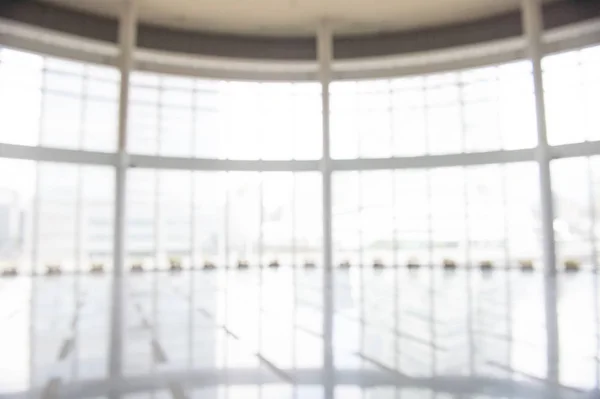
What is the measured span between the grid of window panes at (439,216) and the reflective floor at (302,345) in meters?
9.14

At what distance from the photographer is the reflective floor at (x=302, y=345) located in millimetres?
4598

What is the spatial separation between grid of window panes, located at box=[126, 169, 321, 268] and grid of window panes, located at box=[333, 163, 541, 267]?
1.80 meters

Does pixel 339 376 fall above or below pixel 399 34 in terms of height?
below

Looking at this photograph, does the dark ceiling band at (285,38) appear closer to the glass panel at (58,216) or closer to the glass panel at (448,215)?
the glass panel at (58,216)

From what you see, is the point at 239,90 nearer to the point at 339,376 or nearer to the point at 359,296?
the point at 359,296

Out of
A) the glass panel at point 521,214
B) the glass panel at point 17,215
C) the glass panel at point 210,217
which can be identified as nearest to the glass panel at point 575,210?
the glass panel at point 521,214

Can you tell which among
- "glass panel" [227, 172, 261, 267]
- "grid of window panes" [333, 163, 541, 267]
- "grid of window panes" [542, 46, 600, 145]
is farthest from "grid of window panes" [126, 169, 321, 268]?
"grid of window panes" [542, 46, 600, 145]

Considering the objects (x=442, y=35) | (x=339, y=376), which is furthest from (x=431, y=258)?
(x=339, y=376)

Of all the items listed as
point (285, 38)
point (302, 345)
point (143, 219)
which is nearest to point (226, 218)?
point (143, 219)

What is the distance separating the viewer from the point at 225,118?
75.2ft

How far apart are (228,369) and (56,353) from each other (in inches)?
91.4

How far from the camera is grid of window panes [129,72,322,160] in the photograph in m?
21.5

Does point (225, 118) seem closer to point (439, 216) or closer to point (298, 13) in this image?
point (298, 13)

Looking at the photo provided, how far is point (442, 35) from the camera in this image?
65.5 ft
